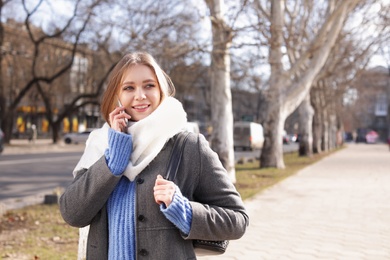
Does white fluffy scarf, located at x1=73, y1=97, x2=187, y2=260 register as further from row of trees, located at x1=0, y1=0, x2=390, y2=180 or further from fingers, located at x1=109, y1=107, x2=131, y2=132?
row of trees, located at x1=0, y1=0, x2=390, y2=180

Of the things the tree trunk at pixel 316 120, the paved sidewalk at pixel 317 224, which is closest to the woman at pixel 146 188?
the paved sidewalk at pixel 317 224

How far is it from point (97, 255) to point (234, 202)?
607mm

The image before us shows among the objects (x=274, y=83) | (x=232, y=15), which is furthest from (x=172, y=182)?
(x=274, y=83)

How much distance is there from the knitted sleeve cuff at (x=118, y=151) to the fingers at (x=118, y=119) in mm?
26

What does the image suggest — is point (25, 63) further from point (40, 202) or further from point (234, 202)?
point (234, 202)

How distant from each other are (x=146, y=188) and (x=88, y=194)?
0.77 ft

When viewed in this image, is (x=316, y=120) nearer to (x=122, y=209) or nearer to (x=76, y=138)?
(x=76, y=138)

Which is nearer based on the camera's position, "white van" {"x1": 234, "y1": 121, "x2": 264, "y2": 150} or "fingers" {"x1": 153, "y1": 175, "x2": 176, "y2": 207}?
"fingers" {"x1": 153, "y1": 175, "x2": 176, "y2": 207}

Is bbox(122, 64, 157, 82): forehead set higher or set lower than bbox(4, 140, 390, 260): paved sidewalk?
higher

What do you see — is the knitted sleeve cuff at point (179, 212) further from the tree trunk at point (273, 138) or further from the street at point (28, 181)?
the tree trunk at point (273, 138)

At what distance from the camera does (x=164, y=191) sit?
202cm

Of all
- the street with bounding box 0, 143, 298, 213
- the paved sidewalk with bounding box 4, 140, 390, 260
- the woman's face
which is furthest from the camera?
the street with bounding box 0, 143, 298, 213

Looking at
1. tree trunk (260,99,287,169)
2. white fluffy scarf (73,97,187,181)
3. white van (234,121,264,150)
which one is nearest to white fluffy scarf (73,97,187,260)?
white fluffy scarf (73,97,187,181)

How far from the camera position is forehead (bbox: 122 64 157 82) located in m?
2.25
